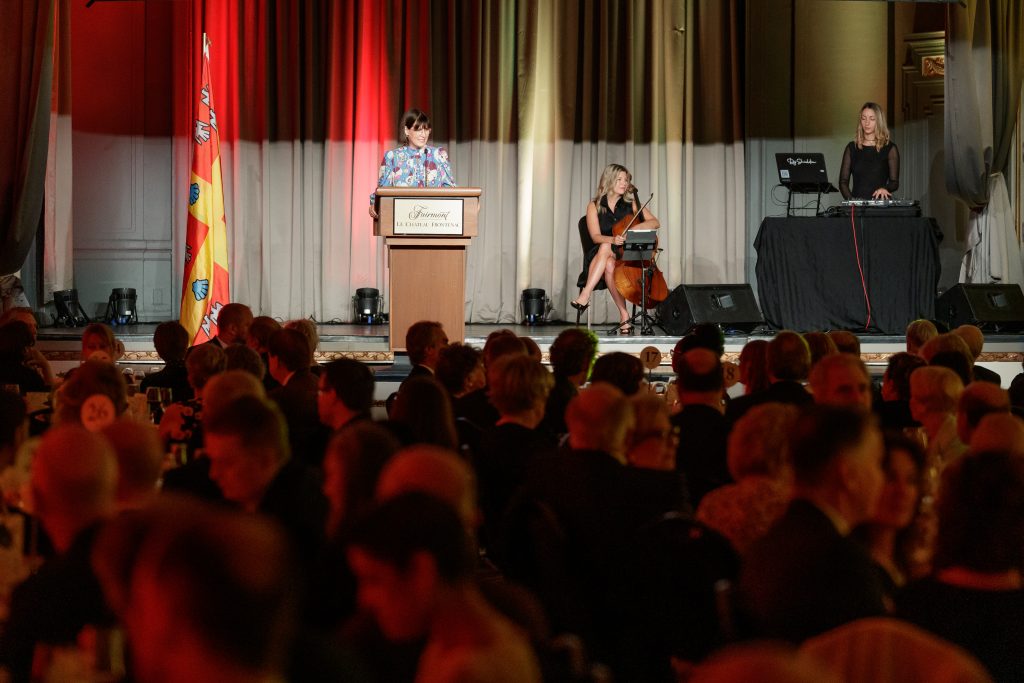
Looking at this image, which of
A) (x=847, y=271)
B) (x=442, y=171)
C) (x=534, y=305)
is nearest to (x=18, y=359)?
(x=442, y=171)

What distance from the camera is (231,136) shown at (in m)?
12.5

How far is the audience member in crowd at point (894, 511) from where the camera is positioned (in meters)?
2.62

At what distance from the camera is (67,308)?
1155 cm

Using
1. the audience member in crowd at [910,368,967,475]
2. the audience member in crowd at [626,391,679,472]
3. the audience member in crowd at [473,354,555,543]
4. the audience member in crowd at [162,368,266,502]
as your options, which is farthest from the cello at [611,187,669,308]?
the audience member in crowd at [162,368,266,502]

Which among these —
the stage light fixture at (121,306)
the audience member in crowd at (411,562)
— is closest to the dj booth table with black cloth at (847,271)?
the stage light fixture at (121,306)

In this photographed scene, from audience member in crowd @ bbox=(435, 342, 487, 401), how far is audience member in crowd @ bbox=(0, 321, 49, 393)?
1973 millimetres

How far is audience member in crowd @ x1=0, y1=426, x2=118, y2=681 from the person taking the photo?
2105 mm

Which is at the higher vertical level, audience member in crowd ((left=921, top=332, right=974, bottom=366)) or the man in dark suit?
the man in dark suit

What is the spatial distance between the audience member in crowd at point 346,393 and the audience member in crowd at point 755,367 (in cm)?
173

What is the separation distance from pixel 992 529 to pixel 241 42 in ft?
37.1

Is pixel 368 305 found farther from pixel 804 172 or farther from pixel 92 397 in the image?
pixel 92 397

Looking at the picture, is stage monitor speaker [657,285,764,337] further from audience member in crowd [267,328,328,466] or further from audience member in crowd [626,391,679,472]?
audience member in crowd [626,391,679,472]

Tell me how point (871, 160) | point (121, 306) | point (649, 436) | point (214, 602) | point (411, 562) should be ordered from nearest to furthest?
point (214, 602)
point (411, 562)
point (649, 436)
point (871, 160)
point (121, 306)

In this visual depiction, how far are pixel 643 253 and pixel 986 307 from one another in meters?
2.87
